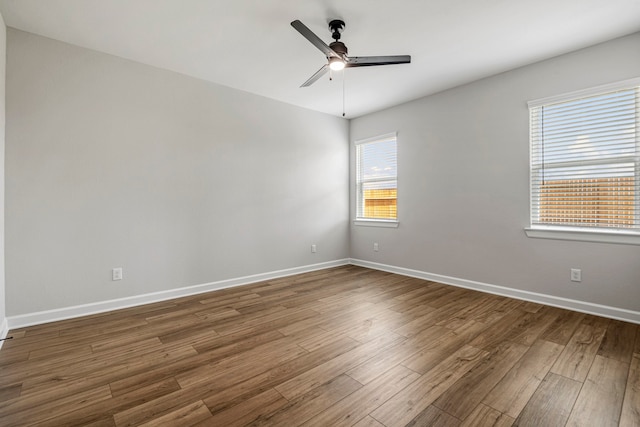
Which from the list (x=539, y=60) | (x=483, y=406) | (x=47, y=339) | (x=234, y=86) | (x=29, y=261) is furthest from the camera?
(x=234, y=86)

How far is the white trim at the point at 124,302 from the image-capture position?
107 inches

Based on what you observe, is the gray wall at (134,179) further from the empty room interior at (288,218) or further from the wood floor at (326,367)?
the wood floor at (326,367)

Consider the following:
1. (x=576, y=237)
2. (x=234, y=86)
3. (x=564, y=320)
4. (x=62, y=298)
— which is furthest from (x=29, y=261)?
(x=576, y=237)

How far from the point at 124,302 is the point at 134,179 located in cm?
131

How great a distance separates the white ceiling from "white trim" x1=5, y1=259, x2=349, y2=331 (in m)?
2.54

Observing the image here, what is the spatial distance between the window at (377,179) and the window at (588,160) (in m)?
1.89

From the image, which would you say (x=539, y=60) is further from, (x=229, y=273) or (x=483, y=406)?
(x=229, y=273)

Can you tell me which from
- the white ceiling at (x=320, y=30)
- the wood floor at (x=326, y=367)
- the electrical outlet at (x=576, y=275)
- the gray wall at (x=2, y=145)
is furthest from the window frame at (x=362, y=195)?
the gray wall at (x=2, y=145)

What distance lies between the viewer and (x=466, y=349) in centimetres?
223

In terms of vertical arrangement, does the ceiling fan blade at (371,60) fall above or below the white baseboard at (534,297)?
above

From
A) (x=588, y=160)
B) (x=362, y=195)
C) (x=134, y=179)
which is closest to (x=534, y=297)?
(x=588, y=160)

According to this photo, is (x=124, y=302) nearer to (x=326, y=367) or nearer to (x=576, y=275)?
(x=326, y=367)

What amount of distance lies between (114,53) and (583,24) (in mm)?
4361

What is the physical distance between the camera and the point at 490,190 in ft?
11.9
